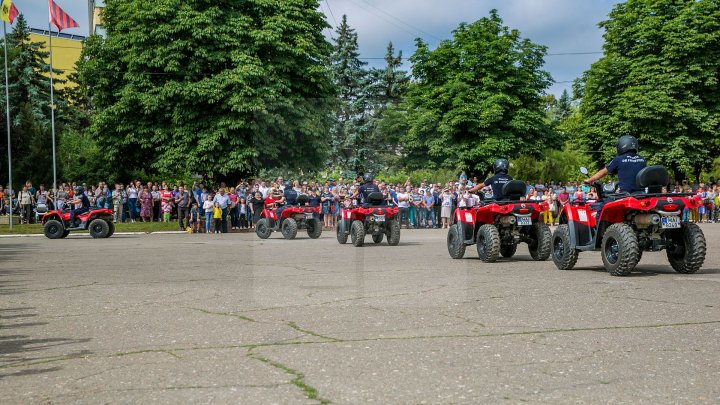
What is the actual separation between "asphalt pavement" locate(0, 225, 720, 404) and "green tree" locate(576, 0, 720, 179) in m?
37.5

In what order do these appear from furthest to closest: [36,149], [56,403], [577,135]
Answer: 1. [577,135]
2. [36,149]
3. [56,403]

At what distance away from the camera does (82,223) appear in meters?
28.3

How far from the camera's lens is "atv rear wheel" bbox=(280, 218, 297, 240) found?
25.3m

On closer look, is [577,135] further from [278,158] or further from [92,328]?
[92,328]

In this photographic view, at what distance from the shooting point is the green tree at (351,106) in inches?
2724

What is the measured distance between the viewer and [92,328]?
7.85 m

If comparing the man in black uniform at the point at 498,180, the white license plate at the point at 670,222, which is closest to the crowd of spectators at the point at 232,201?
the man in black uniform at the point at 498,180

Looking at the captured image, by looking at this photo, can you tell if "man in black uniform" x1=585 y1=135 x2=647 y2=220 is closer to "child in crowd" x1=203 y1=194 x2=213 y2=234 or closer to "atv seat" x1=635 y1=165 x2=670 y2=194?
"atv seat" x1=635 y1=165 x2=670 y2=194

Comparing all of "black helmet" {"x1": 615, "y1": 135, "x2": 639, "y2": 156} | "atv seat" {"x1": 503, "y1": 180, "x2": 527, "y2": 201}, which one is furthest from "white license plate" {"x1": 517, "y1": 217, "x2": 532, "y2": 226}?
"black helmet" {"x1": 615, "y1": 135, "x2": 639, "y2": 156}

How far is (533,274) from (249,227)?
895 inches

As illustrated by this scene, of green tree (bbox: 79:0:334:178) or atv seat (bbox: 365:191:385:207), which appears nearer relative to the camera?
atv seat (bbox: 365:191:385:207)

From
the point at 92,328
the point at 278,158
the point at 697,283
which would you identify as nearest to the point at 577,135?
the point at 278,158

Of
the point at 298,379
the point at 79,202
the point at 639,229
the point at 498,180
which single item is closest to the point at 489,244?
the point at 498,180

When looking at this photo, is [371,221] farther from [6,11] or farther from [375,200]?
[6,11]
